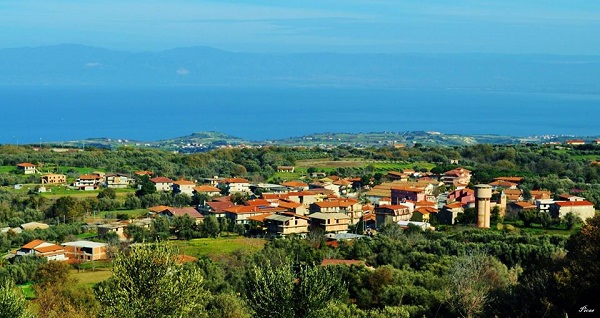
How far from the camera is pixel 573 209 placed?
3731 centimetres

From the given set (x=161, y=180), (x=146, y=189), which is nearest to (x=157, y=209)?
(x=146, y=189)

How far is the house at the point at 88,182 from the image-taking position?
5047 cm

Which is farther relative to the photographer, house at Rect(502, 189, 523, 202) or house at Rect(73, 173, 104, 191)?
house at Rect(73, 173, 104, 191)

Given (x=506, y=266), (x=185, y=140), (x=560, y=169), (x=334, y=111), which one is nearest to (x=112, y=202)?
(x=506, y=266)

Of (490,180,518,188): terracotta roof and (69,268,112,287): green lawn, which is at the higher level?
(490,180,518,188): terracotta roof

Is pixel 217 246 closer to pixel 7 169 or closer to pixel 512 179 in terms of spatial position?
pixel 512 179

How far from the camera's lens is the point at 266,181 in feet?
187

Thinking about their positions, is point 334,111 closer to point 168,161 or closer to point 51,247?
point 168,161

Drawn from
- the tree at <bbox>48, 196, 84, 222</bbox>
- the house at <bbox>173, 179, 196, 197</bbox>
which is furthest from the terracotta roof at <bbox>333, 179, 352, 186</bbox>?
the tree at <bbox>48, 196, 84, 222</bbox>

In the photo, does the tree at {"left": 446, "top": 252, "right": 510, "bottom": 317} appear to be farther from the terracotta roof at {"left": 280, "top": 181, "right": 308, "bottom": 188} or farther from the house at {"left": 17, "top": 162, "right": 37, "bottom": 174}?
the house at {"left": 17, "top": 162, "right": 37, "bottom": 174}

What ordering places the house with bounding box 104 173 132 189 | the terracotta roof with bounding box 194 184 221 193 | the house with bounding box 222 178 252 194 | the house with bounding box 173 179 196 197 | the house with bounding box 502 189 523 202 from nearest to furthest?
the house with bounding box 502 189 523 202 → the terracotta roof with bounding box 194 184 221 193 → the house with bounding box 173 179 196 197 → the house with bounding box 222 178 252 194 → the house with bounding box 104 173 132 189

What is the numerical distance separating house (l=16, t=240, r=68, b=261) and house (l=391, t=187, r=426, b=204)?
57.3 ft

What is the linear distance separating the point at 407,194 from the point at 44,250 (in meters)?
19.0

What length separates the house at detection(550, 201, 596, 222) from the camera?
37.3 meters
